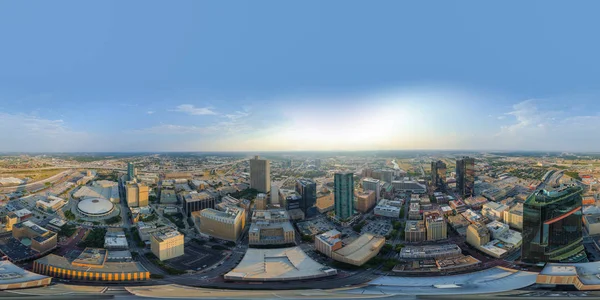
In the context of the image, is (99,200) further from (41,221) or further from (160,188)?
(160,188)

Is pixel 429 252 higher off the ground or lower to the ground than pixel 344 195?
lower

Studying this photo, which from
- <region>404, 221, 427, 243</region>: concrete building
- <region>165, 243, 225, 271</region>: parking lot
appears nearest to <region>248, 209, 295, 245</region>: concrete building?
<region>165, 243, 225, 271</region>: parking lot

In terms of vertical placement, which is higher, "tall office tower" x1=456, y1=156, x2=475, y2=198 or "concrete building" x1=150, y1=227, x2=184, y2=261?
"tall office tower" x1=456, y1=156, x2=475, y2=198

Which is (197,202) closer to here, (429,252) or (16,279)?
(16,279)

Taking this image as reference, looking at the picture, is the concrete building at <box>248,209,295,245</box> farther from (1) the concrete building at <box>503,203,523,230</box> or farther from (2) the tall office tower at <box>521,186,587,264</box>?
(1) the concrete building at <box>503,203,523,230</box>

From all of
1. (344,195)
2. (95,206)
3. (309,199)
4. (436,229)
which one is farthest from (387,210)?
(95,206)

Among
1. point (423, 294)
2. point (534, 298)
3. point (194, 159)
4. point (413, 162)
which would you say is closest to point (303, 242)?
point (423, 294)
